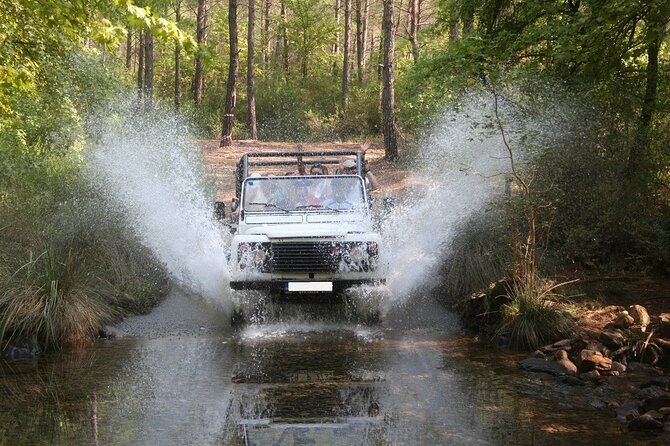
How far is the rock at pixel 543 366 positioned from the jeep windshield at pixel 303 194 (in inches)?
137

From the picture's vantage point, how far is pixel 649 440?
5.42m

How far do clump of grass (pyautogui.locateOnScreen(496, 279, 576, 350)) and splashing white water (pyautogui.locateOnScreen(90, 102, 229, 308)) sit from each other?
3677 mm

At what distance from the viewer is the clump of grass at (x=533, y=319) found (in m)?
8.27

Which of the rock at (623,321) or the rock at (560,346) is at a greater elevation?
the rock at (623,321)

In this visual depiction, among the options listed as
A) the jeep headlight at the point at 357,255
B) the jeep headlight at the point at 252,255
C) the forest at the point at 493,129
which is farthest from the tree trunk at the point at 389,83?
the jeep headlight at the point at 252,255

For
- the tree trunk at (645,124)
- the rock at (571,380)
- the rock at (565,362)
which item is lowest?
the rock at (571,380)

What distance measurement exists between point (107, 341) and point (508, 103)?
7167mm

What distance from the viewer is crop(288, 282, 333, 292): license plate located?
28.4 feet

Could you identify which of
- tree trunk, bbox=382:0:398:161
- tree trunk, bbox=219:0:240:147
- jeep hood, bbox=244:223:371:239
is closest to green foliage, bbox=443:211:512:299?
jeep hood, bbox=244:223:371:239

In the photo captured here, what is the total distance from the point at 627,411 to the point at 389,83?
49.7 ft

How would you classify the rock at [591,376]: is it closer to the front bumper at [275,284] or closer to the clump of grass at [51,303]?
the front bumper at [275,284]

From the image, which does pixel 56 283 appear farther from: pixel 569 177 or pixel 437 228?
pixel 569 177

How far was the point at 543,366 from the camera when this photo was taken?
7379mm

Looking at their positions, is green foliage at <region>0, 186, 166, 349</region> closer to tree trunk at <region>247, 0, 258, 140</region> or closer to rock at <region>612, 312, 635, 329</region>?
rock at <region>612, 312, 635, 329</region>
